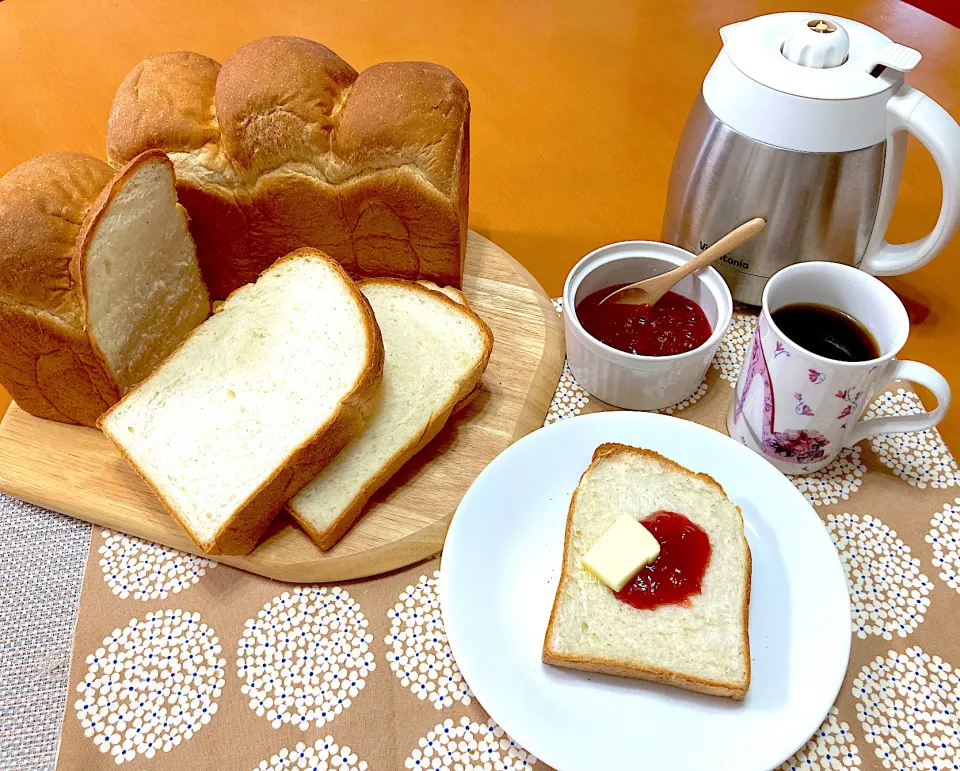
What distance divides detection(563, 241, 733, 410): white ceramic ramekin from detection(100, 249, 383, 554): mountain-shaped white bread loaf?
0.47m

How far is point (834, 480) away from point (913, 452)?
0.69 feet

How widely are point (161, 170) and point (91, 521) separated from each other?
78 centimetres

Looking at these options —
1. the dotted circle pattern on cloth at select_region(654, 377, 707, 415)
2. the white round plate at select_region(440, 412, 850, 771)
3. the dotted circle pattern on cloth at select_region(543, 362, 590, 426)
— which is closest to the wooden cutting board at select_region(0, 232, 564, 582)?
the dotted circle pattern on cloth at select_region(543, 362, 590, 426)

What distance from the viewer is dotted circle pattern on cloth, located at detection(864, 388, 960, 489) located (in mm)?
1731

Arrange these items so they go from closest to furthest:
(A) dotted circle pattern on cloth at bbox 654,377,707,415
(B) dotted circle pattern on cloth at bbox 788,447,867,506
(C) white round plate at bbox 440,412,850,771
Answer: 1. (C) white round plate at bbox 440,412,850,771
2. (B) dotted circle pattern on cloth at bbox 788,447,867,506
3. (A) dotted circle pattern on cloth at bbox 654,377,707,415

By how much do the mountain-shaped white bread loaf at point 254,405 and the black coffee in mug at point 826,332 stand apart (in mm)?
867

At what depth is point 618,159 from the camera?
2.43 metres

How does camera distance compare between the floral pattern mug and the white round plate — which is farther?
the floral pattern mug

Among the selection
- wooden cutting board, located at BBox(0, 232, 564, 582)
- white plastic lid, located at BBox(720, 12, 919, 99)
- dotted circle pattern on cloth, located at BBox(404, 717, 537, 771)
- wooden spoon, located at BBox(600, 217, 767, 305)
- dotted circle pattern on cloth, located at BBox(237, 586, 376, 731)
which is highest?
white plastic lid, located at BBox(720, 12, 919, 99)

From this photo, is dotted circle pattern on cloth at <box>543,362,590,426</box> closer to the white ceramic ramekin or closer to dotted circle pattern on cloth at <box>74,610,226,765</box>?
the white ceramic ramekin

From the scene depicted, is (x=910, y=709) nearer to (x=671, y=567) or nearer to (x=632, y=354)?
(x=671, y=567)

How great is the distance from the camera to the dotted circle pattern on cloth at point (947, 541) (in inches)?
62.6

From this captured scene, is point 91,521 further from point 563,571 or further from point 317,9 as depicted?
point 317,9

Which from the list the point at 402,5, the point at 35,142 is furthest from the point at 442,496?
the point at 402,5
